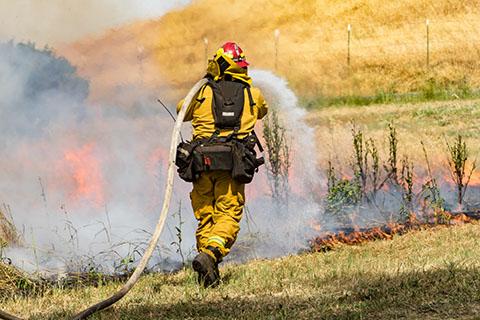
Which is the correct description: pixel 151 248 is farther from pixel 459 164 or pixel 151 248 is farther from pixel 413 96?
pixel 413 96

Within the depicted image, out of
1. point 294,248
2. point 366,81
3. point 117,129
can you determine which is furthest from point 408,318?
point 366,81

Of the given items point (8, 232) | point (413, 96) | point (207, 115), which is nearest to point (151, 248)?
point (207, 115)

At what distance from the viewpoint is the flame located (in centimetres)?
1550

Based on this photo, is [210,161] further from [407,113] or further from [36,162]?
[407,113]

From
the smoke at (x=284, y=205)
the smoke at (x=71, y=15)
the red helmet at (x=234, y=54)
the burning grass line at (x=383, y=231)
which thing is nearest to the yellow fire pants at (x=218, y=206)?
the red helmet at (x=234, y=54)

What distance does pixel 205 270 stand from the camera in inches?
342

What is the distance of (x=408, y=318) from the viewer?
7102 millimetres

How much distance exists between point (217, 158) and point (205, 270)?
1.00 meters

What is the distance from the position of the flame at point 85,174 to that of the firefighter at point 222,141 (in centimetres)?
600

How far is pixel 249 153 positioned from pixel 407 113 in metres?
13.2

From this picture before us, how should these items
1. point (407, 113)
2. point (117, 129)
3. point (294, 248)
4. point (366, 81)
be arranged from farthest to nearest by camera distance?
1. point (366, 81)
2. point (407, 113)
3. point (117, 129)
4. point (294, 248)

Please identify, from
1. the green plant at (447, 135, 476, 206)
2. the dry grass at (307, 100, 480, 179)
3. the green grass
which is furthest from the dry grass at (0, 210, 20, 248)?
the green grass

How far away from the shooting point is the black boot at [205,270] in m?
8.69

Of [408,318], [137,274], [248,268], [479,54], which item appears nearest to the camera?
[408,318]
